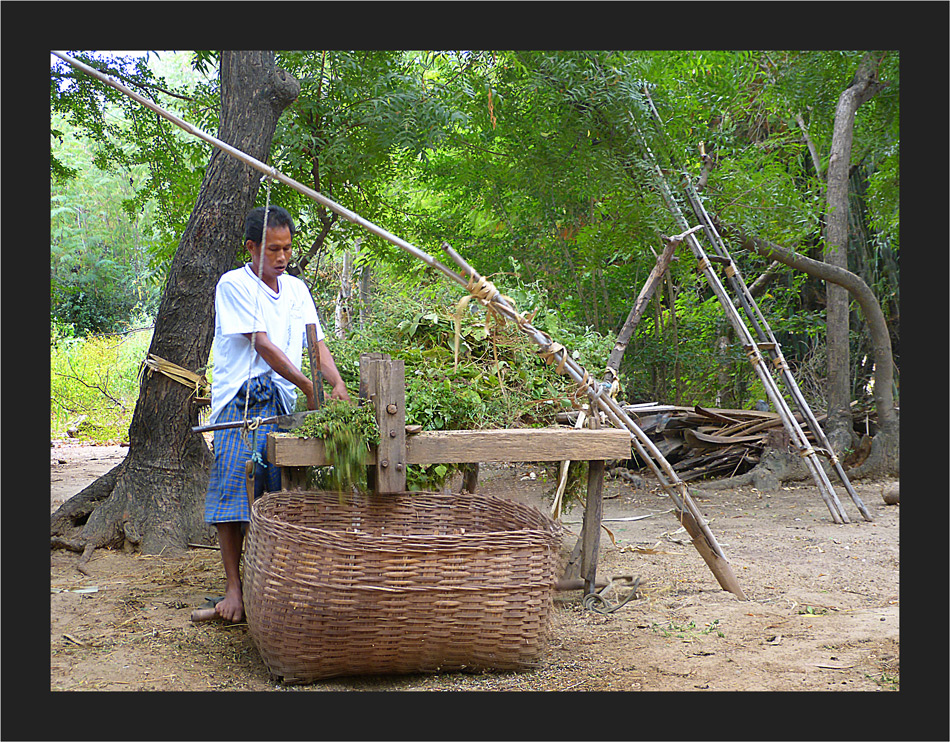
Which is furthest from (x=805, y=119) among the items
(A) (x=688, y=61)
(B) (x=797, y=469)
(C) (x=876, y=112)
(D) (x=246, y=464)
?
(D) (x=246, y=464)

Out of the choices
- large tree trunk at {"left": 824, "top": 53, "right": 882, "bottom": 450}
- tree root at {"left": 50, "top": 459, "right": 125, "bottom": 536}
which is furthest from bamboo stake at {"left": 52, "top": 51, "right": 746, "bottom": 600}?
large tree trunk at {"left": 824, "top": 53, "right": 882, "bottom": 450}

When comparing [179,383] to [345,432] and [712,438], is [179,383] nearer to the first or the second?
[345,432]

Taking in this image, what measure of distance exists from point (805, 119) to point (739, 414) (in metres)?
3.14

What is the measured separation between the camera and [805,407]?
629 centimetres

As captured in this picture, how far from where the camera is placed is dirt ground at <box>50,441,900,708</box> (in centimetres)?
285

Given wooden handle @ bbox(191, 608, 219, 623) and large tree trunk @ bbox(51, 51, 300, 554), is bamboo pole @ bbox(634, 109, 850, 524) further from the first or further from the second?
wooden handle @ bbox(191, 608, 219, 623)

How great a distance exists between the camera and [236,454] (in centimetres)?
345

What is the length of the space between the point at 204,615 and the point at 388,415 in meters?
1.33

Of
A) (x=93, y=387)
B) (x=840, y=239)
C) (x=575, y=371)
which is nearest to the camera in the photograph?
(x=575, y=371)

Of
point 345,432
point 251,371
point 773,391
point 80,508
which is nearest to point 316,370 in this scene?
point 251,371

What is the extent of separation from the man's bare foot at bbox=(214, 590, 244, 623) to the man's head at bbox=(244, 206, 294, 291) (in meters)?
1.31

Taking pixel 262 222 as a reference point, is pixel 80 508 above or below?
below

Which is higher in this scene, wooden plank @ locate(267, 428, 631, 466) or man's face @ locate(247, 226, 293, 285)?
man's face @ locate(247, 226, 293, 285)

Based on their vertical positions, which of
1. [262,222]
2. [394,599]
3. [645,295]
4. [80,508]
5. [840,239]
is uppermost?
[840,239]
